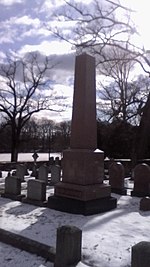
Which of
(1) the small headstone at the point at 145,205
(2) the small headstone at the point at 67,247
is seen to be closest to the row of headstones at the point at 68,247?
(2) the small headstone at the point at 67,247

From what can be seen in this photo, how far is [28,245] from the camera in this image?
5.84 m

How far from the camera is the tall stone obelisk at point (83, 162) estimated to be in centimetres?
900

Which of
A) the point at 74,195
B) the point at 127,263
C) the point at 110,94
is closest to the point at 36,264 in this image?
the point at 127,263

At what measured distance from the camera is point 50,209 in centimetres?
918

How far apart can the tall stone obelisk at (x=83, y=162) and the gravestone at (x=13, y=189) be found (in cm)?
170

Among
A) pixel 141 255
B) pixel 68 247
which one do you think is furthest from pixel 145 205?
pixel 141 255

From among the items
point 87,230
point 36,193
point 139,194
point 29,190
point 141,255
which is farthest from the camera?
point 139,194

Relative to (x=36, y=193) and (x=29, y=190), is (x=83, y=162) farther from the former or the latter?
(x=29, y=190)

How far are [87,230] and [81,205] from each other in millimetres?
1640

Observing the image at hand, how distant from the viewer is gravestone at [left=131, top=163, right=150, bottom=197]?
11883 millimetres

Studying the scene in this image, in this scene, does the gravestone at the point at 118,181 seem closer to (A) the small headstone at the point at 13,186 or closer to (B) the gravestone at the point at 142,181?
(B) the gravestone at the point at 142,181

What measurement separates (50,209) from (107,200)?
155cm

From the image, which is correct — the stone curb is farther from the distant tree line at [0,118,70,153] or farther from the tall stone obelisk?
the distant tree line at [0,118,70,153]

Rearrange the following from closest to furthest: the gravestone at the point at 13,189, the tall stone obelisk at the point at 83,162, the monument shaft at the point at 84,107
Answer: the tall stone obelisk at the point at 83,162, the monument shaft at the point at 84,107, the gravestone at the point at 13,189
